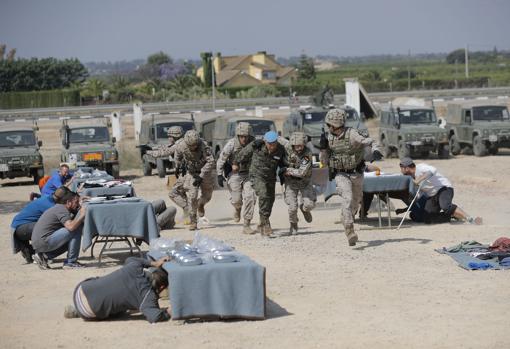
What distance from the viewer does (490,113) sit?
34188mm

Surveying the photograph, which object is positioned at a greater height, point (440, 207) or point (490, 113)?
point (490, 113)

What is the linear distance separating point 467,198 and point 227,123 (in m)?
10.7

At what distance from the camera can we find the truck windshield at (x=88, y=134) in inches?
1211

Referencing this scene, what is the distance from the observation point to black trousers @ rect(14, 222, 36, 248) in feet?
46.9

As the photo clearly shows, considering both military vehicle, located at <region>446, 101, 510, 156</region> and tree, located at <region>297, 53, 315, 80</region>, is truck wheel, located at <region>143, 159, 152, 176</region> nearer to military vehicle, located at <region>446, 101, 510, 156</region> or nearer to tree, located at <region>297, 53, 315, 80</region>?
military vehicle, located at <region>446, 101, 510, 156</region>

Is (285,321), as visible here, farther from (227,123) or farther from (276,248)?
(227,123)

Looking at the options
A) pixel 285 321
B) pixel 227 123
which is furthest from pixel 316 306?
pixel 227 123

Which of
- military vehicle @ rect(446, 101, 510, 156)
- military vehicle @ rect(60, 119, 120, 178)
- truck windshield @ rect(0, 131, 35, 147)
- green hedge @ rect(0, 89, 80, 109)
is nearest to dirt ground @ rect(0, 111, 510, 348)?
military vehicle @ rect(60, 119, 120, 178)

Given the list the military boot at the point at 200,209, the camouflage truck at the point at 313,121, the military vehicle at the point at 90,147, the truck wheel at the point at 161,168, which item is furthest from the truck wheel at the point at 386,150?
the military boot at the point at 200,209

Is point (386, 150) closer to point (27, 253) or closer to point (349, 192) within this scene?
point (349, 192)

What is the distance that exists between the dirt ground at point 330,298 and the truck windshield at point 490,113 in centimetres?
1697

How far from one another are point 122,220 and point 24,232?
1.56 metres

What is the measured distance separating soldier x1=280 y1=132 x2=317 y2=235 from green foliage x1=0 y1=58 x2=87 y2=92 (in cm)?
7829

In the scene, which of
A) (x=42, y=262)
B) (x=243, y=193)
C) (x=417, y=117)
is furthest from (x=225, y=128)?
(x=42, y=262)
